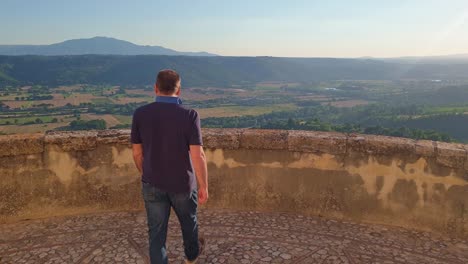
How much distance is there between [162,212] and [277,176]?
6.77ft

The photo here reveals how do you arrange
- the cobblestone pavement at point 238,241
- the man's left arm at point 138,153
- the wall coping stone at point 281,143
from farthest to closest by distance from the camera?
the wall coping stone at point 281,143
the cobblestone pavement at point 238,241
the man's left arm at point 138,153

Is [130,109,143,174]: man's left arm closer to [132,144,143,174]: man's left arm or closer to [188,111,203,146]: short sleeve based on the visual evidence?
[132,144,143,174]: man's left arm

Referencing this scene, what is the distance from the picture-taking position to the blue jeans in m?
2.76

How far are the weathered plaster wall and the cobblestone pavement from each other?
167 mm

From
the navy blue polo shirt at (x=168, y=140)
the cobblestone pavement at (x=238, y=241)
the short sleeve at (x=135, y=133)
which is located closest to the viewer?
the navy blue polo shirt at (x=168, y=140)

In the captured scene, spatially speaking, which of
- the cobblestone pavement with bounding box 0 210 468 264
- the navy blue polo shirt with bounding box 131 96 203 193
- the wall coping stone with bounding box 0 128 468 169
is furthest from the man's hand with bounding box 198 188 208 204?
the wall coping stone with bounding box 0 128 468 169

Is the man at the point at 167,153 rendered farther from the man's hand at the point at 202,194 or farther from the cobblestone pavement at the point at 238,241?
the cobblestone pavement at the point at 238,241

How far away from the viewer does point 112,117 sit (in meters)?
74.6

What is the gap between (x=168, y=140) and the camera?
263 centimetres

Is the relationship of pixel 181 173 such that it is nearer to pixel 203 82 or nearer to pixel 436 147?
pixel 436 147

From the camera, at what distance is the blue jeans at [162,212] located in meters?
2.76

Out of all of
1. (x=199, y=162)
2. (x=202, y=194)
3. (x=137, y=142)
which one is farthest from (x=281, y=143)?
(x=137, y=142)

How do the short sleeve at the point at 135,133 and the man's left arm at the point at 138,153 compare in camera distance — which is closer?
the short sleeve at the point at 135,133

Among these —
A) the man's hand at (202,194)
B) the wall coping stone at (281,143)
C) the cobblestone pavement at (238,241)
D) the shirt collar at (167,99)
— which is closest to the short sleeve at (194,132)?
the shirt collar at (167,99)
